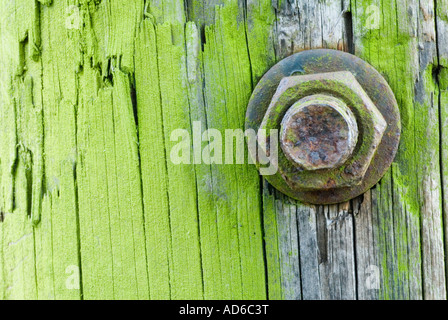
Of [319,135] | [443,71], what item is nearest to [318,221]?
[319,135]

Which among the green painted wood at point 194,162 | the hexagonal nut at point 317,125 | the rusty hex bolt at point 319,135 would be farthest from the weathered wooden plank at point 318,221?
the rusty hex bolt at point 319,135

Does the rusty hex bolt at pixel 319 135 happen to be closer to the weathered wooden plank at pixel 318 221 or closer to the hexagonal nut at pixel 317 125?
the hexagonal nut at pixel 317 125

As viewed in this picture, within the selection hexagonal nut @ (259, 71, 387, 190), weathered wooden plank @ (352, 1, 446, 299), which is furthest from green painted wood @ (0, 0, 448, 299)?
hexagonal nut @ (259, 71, 387, 190)

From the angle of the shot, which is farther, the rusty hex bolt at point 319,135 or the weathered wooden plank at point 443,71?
the weathered wooden plank at point 443,71

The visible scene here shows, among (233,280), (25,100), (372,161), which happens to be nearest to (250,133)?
(372,161)
